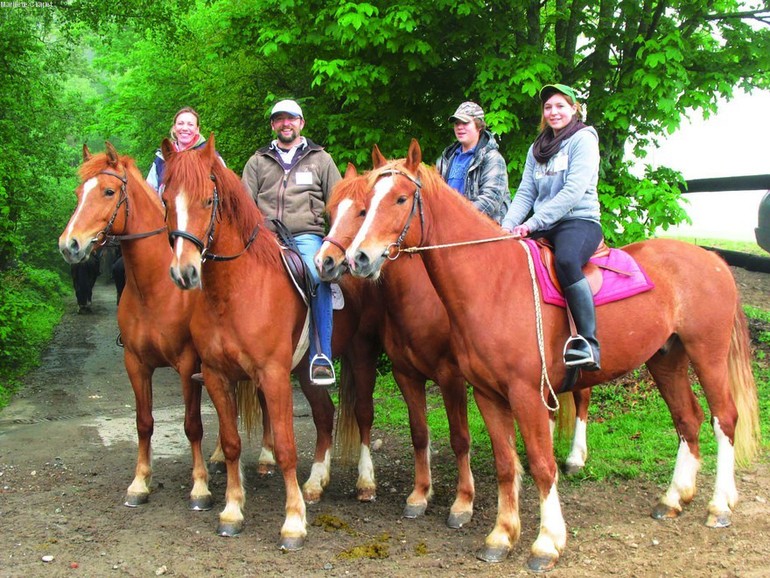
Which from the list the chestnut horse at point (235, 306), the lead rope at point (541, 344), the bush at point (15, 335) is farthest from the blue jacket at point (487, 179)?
the bush at point (15, 335)

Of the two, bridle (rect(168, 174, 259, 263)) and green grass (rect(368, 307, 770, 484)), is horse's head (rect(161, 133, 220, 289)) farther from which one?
green grass (rect(368, 307, 770, 484))

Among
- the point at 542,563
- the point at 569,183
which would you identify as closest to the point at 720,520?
the point at 542,563

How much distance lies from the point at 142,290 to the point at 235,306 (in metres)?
1.12

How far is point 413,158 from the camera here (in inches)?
180

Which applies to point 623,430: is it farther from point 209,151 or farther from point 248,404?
point 209,151

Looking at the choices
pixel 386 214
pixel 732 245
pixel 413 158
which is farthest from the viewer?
pixel 732 245

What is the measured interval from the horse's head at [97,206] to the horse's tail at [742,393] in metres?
4.74

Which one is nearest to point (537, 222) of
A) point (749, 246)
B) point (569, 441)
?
point (569, 441)

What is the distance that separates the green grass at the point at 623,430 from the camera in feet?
20.9

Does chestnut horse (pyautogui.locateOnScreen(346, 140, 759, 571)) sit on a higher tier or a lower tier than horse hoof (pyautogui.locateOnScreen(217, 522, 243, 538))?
higher

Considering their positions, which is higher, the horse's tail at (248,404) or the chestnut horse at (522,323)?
the chestnut horse at (522,323)

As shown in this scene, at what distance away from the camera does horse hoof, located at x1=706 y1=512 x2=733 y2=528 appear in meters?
5.10

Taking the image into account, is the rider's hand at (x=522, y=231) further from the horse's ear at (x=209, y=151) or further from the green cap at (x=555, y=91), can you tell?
the horse's ear at (x=209, y=151)

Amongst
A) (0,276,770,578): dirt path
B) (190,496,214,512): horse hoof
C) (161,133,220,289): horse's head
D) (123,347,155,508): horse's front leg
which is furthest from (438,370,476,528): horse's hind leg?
(123,347,155,508): horse's front leg
